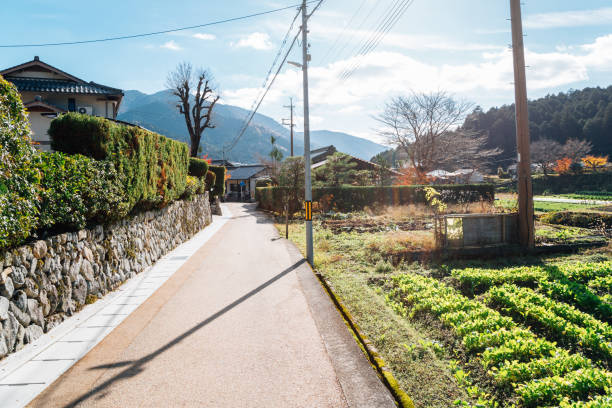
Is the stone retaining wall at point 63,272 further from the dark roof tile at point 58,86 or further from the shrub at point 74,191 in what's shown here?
the dark roof tile at point 58,86

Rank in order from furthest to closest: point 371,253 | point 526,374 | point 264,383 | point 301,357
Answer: point 371,253 → point 301,357 → point 264,383 → point 526,374

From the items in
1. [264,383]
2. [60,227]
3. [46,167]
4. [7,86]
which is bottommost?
[264,383]

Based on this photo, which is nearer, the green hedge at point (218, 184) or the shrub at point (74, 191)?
the shrub at point (74, 191)

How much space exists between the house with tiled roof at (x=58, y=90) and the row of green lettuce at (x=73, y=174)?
15696 mm

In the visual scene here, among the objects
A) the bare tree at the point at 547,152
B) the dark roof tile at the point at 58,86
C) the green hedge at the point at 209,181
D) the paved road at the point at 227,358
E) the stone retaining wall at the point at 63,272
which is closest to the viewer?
the paved road at the point at 227,358

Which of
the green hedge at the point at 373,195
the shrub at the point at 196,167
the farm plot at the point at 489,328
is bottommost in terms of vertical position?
the farm plot at the point at 489,328

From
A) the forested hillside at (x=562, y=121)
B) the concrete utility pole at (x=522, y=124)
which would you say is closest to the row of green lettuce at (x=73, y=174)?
the concrete utility pole at (x=522, y=124)

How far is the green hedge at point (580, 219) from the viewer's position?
1440 centimetres

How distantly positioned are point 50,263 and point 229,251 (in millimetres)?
7187

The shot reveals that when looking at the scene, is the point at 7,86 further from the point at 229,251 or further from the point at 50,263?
the point at 229,251

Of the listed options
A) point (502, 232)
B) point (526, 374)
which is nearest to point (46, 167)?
point (526, 374)

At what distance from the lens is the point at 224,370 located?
4.27m

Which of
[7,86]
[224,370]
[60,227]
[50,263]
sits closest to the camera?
[224,370]

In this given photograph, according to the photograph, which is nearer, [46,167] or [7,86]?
A: [7,86]
